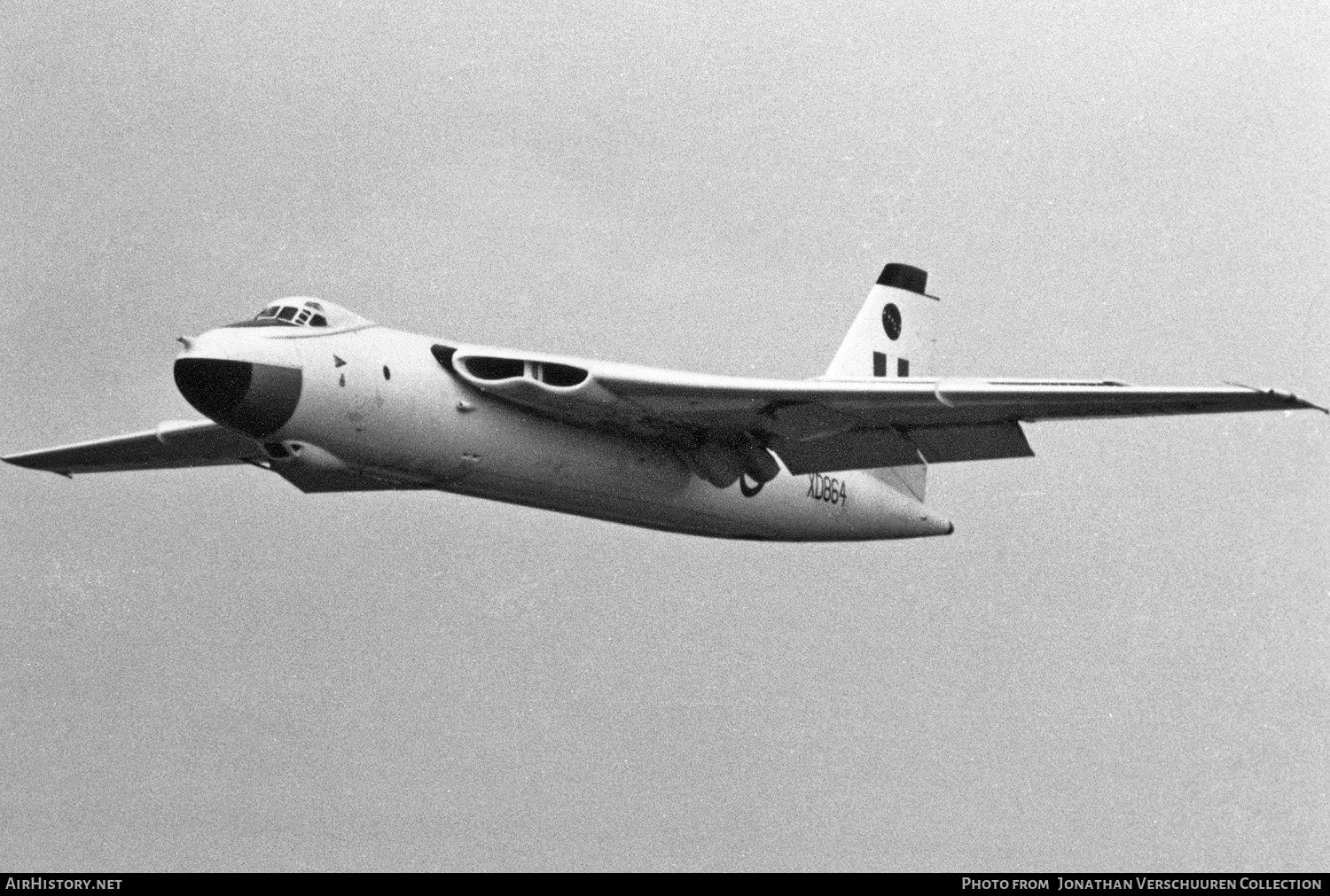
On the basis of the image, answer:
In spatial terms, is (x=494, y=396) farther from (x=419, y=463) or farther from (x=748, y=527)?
(x=748, y=527)

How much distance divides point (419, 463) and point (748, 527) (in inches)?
255

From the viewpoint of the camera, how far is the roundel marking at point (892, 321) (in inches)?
1511

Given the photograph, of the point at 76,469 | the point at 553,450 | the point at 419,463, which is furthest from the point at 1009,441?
the point at 76,469

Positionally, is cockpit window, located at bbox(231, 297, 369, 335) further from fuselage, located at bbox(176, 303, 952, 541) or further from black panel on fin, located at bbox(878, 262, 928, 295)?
black panel on fin, located at bbox(878, 262, 928, 295)

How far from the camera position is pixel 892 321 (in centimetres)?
3847

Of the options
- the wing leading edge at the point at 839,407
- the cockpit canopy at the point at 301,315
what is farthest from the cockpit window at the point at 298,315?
the wing leading edge at the point at 839,407

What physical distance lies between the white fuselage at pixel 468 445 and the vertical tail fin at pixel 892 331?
15.9ft

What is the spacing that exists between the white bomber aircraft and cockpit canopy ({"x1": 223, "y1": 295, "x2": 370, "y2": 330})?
0.03m

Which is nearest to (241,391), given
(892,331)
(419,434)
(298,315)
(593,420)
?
(298,315)

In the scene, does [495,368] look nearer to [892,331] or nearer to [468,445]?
[468,445]

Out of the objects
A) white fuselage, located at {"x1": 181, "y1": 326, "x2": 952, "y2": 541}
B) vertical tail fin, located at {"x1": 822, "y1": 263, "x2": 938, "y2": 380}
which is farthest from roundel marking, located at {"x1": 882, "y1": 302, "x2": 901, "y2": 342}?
white fuselage, located at {"x1": 181, "y1": 326, "x2": 952, "y2": 541}

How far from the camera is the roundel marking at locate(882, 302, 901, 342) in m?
38.4

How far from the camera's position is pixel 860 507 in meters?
34.8

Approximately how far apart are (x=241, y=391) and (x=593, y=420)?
5.46 meters
